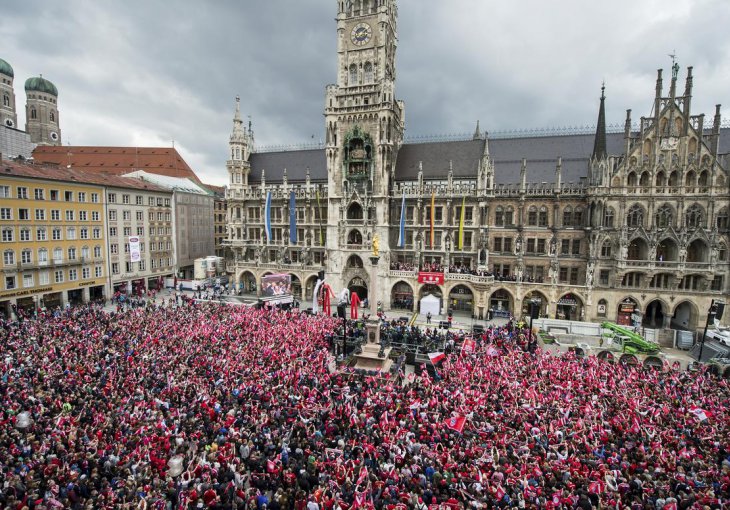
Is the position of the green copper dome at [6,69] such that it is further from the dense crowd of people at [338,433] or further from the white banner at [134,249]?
the dense crowd of people at [338,433]

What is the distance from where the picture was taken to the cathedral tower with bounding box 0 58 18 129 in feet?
328

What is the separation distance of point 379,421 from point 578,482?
8517 millimetres

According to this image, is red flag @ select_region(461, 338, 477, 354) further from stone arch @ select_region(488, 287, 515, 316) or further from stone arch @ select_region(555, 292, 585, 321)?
stone arch @ select_region(555, 292, 585, 321)

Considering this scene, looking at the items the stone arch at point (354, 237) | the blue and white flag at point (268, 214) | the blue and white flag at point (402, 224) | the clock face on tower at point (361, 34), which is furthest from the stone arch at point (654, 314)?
the blue and white flag at point (268, 214)

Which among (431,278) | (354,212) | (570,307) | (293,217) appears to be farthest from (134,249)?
(570,307)

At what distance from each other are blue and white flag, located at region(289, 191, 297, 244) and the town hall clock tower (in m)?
5.74

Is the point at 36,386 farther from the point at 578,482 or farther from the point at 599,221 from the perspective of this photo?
the point at 599,221

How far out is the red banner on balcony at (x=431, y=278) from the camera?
162ft

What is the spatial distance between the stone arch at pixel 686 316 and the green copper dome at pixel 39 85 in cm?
15796

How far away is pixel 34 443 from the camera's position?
15.5 meters

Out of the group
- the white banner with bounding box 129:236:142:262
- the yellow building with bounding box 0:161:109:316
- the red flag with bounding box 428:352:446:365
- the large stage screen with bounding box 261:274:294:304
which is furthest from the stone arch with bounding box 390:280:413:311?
the yellow building with bounding box 0:161:109:316

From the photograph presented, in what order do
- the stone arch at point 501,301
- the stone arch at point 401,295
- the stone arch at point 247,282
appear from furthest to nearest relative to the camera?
the stone arch at point 247,282 < the stone arch at point 401,295 < the stone arch at point 501,301

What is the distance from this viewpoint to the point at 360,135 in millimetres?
52906

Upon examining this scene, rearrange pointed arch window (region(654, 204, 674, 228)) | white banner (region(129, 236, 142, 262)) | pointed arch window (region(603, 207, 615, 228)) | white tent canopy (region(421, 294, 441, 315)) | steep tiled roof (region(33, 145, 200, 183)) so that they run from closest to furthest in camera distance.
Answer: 1. pointed arch window (region(654, 204, 674, 228))
2. pointed arch window (region(603, 207, 615, 228))
3. white tent canopy (region(421, 294, 441, 315))
4. white banner (region(129, 236, 142, 262))
5. steep tiled roof (region(33, 145, 200, 183))
